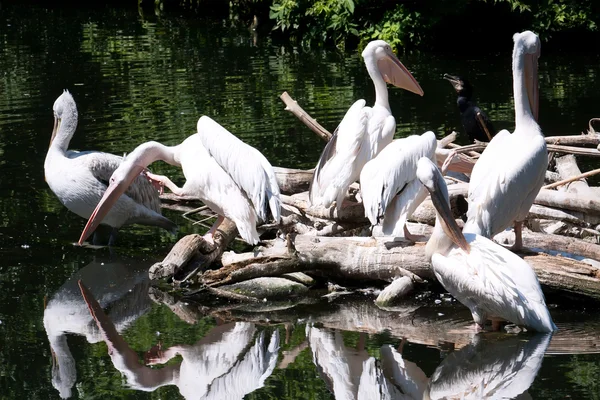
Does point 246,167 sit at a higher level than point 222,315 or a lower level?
higher

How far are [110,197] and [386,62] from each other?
2.56 meters

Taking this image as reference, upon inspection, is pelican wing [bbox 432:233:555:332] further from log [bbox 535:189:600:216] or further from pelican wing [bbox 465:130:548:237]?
log [bbox 535:189:600:216]

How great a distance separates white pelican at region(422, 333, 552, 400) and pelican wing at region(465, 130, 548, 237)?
85 cm

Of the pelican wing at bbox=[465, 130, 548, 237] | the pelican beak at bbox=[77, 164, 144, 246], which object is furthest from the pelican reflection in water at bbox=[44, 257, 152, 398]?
the pelican wing at bbox=[465, 130, 548, 237]

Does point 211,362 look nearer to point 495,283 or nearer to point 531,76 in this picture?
point 495,283

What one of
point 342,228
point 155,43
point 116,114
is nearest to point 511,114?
point 116,114

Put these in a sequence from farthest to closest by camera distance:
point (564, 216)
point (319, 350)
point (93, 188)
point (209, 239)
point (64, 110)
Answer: point (64, 110) < point (93, 188) < point (564, 216) < point (209, 239) < point (319, 350)

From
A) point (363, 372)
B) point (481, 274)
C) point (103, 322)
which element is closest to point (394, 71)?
point (481, 274)

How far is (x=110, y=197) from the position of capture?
7535 mm

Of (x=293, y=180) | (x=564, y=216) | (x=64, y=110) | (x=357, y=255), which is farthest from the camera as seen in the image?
(x=64, y=110)

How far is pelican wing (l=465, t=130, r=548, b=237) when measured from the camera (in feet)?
20.1

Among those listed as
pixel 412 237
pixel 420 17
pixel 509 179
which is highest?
pixel 420 17

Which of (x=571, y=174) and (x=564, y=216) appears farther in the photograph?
(x=571, y=174)

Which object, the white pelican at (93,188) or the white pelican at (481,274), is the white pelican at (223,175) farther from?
the white pelican at (481,274)
